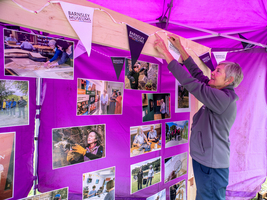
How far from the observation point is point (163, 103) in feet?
5.42

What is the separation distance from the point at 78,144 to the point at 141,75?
34.3 inches

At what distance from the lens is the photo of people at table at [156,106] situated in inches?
59.9

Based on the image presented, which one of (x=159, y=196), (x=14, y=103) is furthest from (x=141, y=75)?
(x=159, y=196)

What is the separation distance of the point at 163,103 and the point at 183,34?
35.8 inches

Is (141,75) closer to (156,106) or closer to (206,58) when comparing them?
(156,106)

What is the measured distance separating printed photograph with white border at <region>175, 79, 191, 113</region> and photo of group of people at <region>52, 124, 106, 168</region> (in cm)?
98

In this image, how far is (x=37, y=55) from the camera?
3.12ft

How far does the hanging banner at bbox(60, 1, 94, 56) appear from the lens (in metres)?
0.69

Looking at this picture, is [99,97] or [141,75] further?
[141,75]

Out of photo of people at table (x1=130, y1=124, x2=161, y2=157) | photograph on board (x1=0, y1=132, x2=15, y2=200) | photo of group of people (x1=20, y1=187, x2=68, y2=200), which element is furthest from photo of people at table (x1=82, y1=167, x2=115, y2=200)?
photograph on board (x1=0, y1=132, x2=15, y2=200)

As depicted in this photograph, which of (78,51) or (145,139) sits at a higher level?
(78,51)

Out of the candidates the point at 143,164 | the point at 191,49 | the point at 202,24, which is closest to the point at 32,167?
the point at 143,164

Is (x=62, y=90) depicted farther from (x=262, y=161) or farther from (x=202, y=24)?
(x=262, y=161)

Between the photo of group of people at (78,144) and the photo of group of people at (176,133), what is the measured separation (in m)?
0.81
